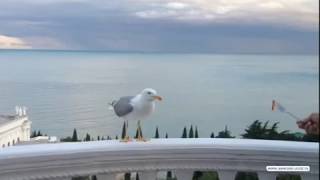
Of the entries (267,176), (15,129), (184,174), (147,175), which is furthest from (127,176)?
(15,129)

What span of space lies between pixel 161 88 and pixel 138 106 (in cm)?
70

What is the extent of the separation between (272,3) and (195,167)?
2.15ft

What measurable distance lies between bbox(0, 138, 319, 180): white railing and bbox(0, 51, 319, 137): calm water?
118mm

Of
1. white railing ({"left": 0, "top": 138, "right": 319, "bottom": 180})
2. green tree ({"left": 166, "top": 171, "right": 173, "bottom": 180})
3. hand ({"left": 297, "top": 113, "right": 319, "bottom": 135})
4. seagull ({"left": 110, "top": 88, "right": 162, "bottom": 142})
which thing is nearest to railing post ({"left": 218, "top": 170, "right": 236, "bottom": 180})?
white railing ({"left": 0, "top": 138, "right": 319, "bottom": 180})

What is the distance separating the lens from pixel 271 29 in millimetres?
1621

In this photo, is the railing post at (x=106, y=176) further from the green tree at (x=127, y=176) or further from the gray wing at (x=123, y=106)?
the gray wing at (x=123, y=106)

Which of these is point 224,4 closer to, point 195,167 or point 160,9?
point 160,9

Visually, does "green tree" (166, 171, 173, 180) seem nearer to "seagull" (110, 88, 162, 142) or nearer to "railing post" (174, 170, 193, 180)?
"railing post" (174, 170, 193, 180)

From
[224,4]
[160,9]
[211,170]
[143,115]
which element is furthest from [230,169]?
[160,9]

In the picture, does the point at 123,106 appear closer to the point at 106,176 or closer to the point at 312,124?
the point at 106,176

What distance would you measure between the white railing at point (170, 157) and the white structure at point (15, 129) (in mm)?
343

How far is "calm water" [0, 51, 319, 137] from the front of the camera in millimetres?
1688

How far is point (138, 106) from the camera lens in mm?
1368

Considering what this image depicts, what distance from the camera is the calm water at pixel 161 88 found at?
169 cm
